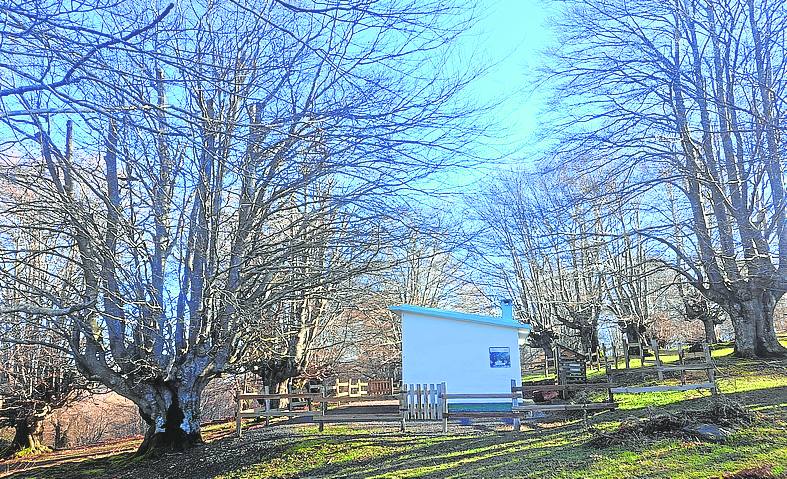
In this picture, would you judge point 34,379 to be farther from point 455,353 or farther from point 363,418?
point 455,353

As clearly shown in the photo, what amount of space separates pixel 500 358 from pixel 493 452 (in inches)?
314

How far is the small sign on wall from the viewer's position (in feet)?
57.4

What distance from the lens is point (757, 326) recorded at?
16906 mm

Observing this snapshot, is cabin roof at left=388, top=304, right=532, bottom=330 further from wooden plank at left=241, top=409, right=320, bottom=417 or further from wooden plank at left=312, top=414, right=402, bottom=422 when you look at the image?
wooden plank at left=241, top=409, right=320, bottom=417

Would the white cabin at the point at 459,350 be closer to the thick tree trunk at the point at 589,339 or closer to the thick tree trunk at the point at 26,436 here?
the thick tree trunk at the point at 589,339

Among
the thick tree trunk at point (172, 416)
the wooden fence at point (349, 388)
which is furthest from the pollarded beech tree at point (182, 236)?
the wooden fence at point (349, 388)

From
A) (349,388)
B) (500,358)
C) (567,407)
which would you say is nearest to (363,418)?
(567,407)

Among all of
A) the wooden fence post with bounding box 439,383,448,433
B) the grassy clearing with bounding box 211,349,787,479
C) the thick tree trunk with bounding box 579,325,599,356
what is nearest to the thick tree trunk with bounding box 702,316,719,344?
the thick tree trunk with bounding box 579,325,599,356

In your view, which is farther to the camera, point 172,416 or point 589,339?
point 589,339

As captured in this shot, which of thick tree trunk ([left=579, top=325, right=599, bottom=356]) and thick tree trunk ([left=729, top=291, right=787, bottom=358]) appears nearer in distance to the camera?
thick tree trunk ([left=729, top=291, right=787, bottom=358])

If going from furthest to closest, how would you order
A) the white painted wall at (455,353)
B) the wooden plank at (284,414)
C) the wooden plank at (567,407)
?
the white painted wall at (455,353), the wooden plank at (284,414), the wooden plank at (567,407)

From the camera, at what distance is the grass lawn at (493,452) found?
7.57 meters

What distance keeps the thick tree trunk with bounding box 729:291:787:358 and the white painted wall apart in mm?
6571

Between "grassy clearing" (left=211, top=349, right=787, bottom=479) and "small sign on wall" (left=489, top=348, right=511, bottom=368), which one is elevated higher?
"small sign on wall" (left=489, top=348, right=511, bottom=368)
